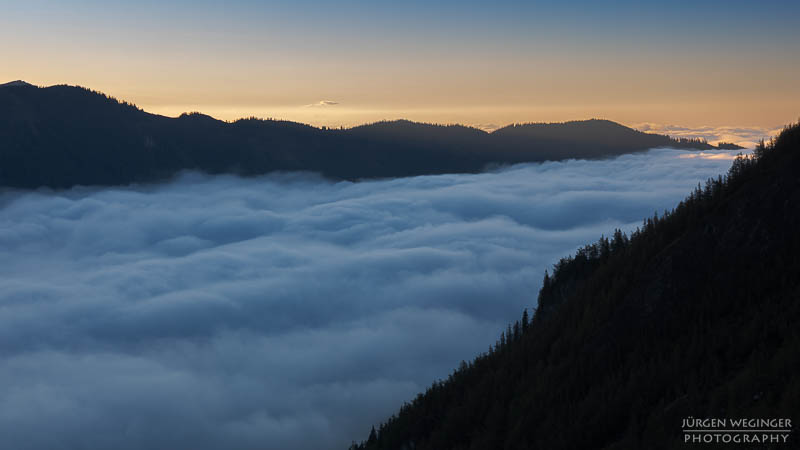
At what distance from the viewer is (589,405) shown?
154 ft

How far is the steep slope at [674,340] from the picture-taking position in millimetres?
37375

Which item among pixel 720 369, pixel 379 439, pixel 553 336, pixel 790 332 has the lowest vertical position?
pixel 379 439

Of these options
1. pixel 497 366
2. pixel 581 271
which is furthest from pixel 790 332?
pixel 581 271

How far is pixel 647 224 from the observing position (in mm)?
72500

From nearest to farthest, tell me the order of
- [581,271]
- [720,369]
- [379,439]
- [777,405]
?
1. [777,405]
2. [720,369]
3. [379,439]
4. [581,271]

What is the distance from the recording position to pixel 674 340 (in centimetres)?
4809

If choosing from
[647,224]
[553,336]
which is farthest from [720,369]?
[647,224]

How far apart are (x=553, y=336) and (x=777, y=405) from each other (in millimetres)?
38671

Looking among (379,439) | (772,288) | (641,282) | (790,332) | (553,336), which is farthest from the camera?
(379,439)

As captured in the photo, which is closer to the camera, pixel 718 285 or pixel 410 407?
pixel 718 285

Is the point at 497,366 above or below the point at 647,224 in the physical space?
below

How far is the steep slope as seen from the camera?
1471 inches

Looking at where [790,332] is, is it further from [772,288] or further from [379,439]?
[379,439]

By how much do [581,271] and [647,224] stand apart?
33.3 metres
